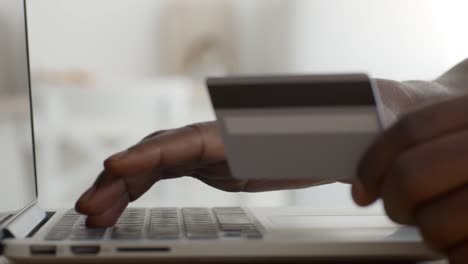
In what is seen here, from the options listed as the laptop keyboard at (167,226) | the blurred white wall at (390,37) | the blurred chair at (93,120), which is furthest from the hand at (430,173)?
the blurred white wall at (390,37)

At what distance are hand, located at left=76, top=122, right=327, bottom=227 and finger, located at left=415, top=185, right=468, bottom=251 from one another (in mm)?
226

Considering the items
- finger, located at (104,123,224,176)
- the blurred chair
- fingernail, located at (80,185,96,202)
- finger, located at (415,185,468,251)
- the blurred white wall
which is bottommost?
the blurred chair

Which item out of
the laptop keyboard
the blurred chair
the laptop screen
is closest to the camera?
the laptop keyboard

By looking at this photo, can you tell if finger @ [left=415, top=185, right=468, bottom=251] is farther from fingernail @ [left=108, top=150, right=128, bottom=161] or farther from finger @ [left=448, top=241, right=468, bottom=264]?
fingernail @ [left=108, top=150, right=128, bottom=161]

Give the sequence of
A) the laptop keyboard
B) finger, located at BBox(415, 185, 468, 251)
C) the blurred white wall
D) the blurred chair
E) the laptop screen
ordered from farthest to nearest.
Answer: the blurred white wall → the blurred chair → the laptop screen → the laptop keyboard → finger, located at BBox(415, 185, 468, 251)

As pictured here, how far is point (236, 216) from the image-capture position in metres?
Result: 0.59

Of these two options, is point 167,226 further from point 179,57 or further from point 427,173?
point 179,57

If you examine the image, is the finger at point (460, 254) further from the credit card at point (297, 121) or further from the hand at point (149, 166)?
the hand at point (149, 166)

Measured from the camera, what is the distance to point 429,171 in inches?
14.0

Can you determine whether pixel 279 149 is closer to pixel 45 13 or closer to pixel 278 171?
pixel 278 171

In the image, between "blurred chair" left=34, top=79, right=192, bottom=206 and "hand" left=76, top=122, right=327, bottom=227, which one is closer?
"hand" left=76, top=122, right=327, bottom=227

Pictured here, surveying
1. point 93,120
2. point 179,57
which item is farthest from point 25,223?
point 179,57

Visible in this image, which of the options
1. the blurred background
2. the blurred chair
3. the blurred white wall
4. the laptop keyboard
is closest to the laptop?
the laptop keyboard

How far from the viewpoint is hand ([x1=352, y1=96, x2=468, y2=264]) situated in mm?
350
